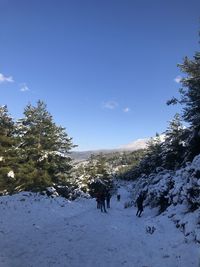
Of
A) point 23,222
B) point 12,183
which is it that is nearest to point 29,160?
point 12,183

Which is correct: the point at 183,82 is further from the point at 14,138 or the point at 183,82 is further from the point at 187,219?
the point at 187,219

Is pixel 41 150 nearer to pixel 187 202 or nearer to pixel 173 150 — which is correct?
pixel 173 150

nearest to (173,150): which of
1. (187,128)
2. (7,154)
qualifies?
(187,128)

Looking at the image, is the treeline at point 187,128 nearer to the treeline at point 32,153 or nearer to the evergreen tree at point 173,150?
the evergreen tree at point 173,150

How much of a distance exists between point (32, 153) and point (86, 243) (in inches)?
1072

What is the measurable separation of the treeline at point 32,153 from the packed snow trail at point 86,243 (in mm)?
17031

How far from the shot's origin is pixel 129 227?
65.2ft

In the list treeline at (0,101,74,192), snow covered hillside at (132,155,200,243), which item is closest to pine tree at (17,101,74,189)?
treeline at (0,101,74,192)

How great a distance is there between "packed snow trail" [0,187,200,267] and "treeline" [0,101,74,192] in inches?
670

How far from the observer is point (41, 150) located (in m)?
40.2

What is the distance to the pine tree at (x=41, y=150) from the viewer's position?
39.1 m

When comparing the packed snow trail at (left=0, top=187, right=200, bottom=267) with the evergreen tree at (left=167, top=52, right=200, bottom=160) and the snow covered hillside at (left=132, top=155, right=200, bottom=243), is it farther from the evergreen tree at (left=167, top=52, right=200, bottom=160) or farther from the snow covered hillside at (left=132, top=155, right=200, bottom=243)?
the evergreen tree at (left=167, top=52, right=200, bottom=160)

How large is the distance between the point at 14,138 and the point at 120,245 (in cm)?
2870

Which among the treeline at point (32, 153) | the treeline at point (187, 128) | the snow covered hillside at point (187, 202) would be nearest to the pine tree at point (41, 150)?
the treeline at point (32, 153)
